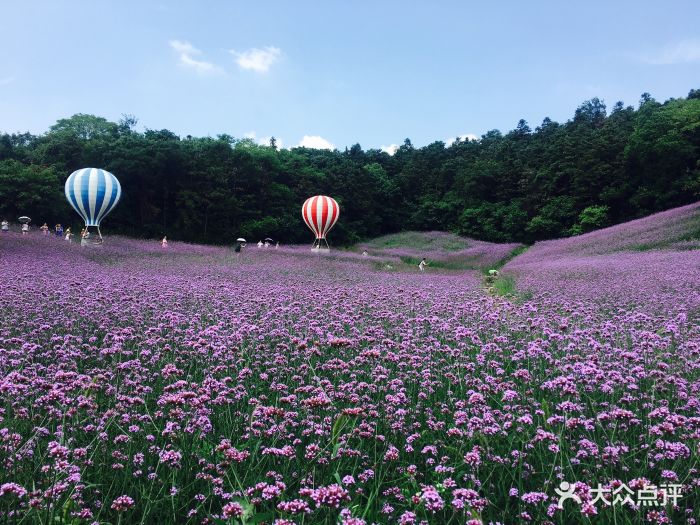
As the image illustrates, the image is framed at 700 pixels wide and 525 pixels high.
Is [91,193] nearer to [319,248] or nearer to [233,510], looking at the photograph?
[319,248]

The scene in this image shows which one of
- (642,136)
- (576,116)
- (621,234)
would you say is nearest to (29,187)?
(621,234)

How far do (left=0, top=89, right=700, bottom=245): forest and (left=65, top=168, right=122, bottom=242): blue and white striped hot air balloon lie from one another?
372 inches

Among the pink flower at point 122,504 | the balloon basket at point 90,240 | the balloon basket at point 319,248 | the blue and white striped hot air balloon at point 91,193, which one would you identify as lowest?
the pink flower at point 122,504

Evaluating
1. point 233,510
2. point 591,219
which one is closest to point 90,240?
point 233,510

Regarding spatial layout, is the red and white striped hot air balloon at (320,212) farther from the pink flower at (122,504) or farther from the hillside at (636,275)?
the pink flower at (122,504)

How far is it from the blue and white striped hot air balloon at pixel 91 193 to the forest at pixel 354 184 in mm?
9445

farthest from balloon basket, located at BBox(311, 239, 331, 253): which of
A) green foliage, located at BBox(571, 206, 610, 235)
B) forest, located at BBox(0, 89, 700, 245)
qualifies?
green foliage, located at BBox(571, 206, 610, 235)

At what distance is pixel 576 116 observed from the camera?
7506cm

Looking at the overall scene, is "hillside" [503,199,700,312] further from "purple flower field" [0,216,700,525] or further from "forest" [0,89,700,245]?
"forest" [0,89,700,245]

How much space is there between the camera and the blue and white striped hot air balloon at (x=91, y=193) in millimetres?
25047

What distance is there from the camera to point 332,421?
10.3 feet

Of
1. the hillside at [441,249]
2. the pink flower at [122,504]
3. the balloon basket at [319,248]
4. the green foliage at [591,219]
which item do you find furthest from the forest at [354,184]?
the pink flower at [122,504]

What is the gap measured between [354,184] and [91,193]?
1214 inches

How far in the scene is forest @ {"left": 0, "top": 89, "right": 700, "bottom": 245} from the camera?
3872cm
